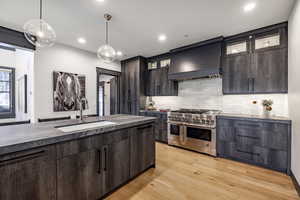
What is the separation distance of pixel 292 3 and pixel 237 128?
233 centimetres

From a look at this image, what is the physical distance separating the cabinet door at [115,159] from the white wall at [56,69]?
2757 millimetres

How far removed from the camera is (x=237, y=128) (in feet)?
9.33

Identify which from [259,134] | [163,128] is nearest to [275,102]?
[259,134]

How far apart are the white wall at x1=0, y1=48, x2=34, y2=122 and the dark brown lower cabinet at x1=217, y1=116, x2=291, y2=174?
16.0 ft

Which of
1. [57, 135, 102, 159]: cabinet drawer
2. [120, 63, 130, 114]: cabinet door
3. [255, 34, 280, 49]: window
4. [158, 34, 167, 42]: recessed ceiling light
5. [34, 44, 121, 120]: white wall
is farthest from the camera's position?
[120, 63, 130, 114]: cabinet door

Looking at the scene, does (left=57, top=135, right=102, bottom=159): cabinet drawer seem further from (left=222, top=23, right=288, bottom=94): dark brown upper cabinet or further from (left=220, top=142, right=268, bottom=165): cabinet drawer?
(left=222, top=23, right=288, bottom=94): dark brown upper cabinet

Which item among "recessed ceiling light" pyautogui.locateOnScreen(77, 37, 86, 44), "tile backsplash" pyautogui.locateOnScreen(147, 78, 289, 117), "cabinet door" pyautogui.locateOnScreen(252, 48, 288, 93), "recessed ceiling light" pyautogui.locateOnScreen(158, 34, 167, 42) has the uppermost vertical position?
"recessed ceiling light" pyautogui.locateOnScreen(158, 34, 167, 42)

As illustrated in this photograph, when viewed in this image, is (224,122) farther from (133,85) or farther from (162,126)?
(133,85)

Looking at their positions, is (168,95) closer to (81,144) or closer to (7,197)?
(81,144)

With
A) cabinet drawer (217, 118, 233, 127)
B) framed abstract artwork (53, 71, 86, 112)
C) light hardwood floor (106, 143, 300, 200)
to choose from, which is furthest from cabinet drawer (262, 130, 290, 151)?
framed abstract artwork (53, 71, 86, 112)

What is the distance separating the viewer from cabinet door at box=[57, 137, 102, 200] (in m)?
1.34

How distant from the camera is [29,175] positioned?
3.77 ft

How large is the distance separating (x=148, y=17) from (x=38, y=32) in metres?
1.78

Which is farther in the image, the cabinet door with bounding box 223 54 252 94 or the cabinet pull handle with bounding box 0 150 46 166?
the cabinet door with bounding box 223 54 252 94
